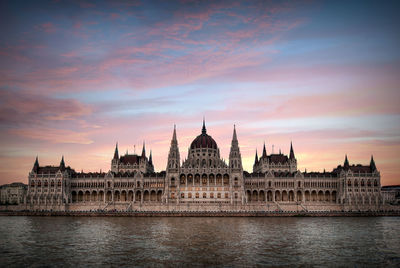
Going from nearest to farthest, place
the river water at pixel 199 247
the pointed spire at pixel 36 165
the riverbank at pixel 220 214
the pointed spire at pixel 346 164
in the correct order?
1. the river water at pixel 199 247
2. the riverbank at pixel 220 214
3. the pointed spire at pixel 346 164
4. the pointed spire at pixel 36 165

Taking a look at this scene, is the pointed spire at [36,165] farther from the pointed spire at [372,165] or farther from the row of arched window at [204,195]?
the pointed spire at [372,165]

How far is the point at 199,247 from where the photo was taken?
46281 millimetres

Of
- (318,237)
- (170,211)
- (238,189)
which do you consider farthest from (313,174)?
(318,237)

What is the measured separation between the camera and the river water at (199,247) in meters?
38.6

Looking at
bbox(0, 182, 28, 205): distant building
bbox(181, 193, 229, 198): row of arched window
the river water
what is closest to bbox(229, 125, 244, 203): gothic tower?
bbox(181, 193, 229, 198): row of arched window

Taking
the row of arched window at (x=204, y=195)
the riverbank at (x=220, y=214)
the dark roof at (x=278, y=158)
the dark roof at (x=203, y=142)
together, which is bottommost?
the riverbank at (x=220, y=214)

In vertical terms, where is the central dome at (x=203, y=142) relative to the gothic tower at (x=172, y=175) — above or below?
above

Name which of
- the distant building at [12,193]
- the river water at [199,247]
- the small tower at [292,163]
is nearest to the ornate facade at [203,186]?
the small tower at [292,163]

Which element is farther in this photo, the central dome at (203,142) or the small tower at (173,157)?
the central dome at (203,142)

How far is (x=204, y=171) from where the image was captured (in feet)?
389

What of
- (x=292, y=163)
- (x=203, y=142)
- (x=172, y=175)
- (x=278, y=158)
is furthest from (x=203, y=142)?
(x=292, y=163)

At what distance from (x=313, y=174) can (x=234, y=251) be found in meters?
86.1

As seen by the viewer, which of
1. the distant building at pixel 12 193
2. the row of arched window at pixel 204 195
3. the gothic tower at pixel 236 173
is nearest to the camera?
the gothic tower at pixel 236 173

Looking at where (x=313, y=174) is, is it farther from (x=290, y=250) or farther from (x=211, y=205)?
(x=290, y=250)
